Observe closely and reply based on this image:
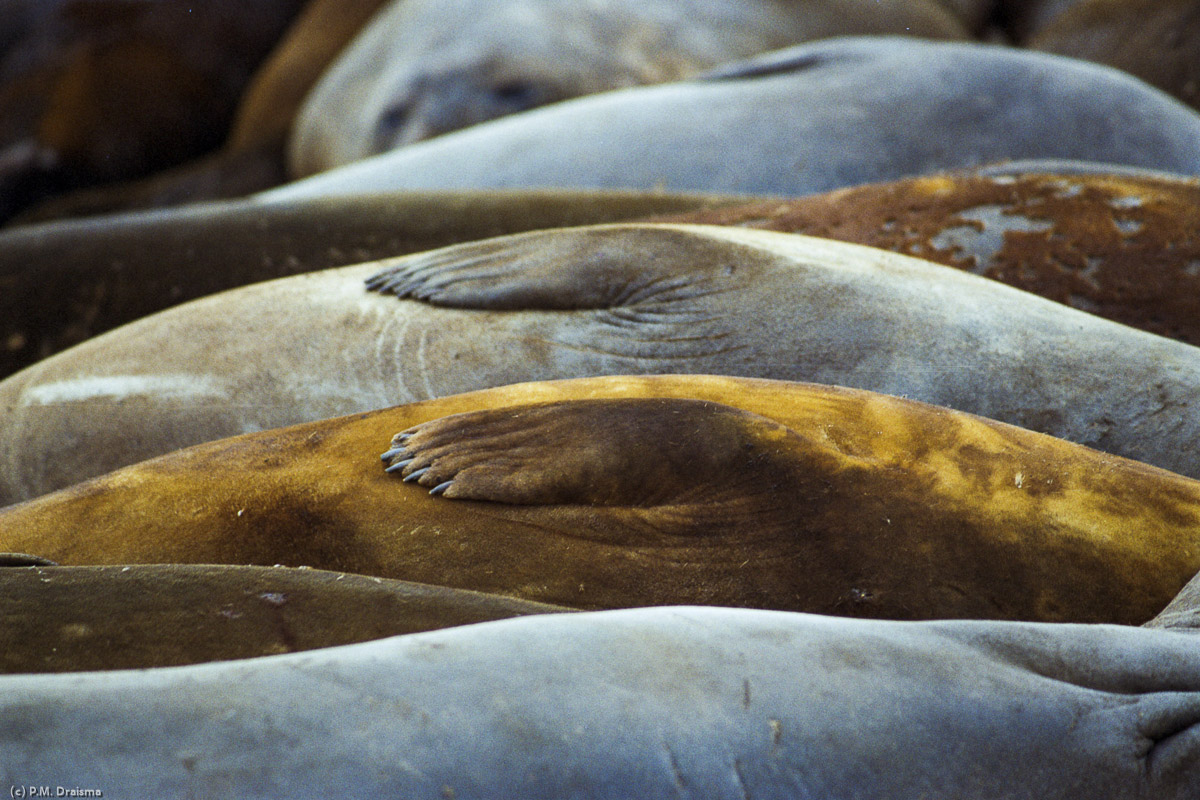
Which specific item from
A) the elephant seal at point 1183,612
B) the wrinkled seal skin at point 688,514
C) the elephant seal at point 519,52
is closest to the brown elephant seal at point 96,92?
the elephant seal at point 519,52

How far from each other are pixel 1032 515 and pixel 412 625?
80 centimetres

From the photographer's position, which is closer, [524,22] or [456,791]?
[456,791]

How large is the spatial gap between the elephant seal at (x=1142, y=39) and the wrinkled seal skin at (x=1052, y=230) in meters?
1.74

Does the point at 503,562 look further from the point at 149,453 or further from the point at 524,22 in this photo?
the point at 524,22

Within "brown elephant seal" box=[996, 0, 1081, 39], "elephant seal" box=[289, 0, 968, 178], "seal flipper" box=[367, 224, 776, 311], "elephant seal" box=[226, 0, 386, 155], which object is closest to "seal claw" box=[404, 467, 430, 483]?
"seal flipper" box=[367, 224, 776, 311]

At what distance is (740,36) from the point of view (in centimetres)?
505

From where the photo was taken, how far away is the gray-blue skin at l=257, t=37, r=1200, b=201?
3.47 metres

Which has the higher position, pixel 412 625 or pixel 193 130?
pixel 412 625

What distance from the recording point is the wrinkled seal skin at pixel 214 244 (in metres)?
2.77

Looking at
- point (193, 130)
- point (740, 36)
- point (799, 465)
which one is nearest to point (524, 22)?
point (740, 36)

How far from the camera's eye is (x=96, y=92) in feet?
18.1

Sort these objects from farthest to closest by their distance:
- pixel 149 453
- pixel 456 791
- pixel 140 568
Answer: pixel 149 453 → pixel 140 568 → pixel 456 791

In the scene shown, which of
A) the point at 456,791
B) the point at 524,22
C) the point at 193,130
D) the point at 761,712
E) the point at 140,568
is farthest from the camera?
the point at 193,130

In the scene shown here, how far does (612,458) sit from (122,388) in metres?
1.04
